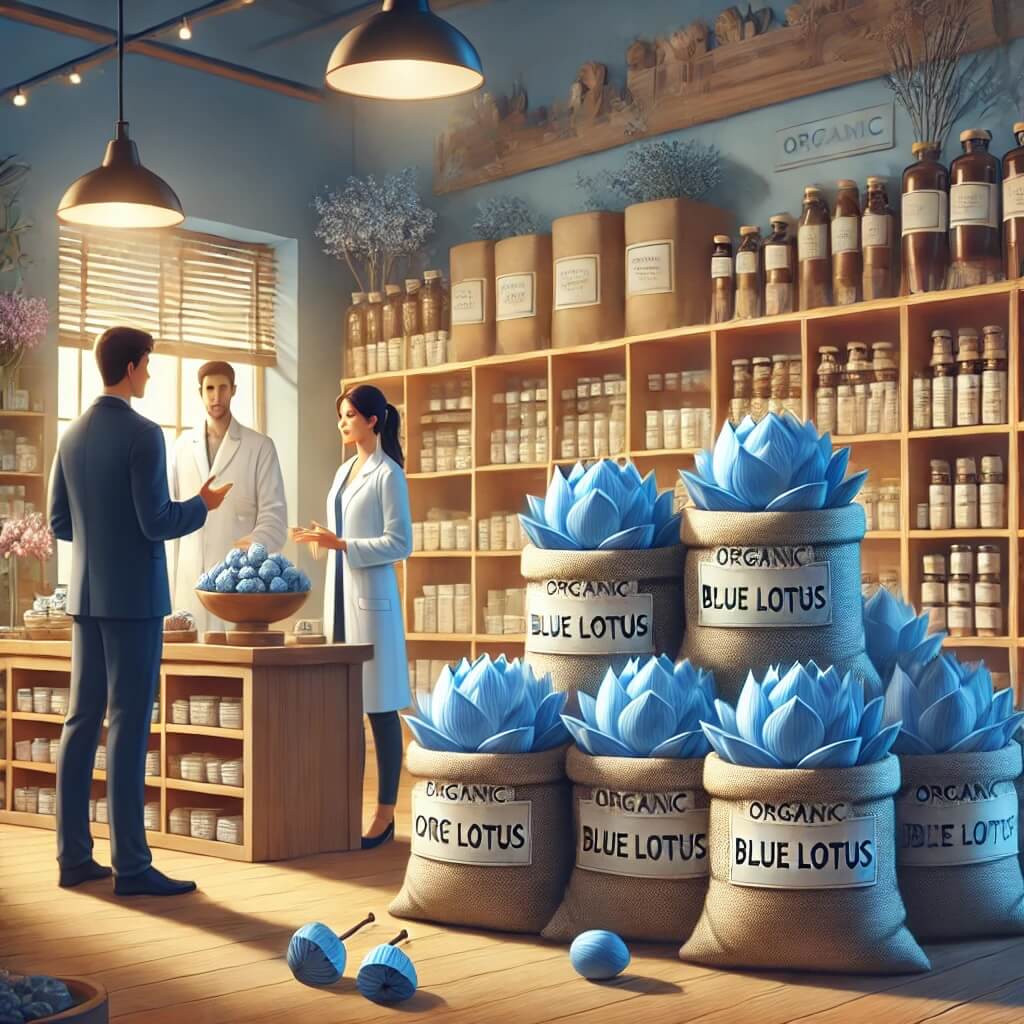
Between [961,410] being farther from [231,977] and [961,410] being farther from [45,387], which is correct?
[45,387]

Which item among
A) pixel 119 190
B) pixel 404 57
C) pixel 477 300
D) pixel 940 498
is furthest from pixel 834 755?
pixel 477 300

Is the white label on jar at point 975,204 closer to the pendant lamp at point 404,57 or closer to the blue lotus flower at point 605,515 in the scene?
the pendant lamp at point 404,57

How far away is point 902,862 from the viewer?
2.93 meters

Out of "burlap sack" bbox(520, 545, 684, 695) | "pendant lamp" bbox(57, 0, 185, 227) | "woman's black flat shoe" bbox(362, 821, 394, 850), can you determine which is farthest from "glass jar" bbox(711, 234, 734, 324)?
"burlap sack" bbox(520, 545, 684, 695)

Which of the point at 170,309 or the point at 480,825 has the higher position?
the point at 170,309

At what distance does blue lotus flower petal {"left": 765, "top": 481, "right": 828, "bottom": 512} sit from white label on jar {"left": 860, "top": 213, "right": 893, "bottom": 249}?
2.28 meters

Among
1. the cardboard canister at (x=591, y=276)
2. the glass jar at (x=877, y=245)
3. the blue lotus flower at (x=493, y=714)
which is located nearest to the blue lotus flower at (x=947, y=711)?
the blue lotus flower at (x=493, y=714)

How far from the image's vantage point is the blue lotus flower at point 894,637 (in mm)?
3221

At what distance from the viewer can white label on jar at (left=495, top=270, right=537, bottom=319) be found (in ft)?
19.8

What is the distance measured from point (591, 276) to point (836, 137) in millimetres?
1055

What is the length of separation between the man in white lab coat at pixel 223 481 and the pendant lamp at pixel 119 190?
632mm

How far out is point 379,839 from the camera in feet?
14.1

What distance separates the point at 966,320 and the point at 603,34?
215 centimetres

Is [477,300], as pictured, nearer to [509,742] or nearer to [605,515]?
[605,515]
